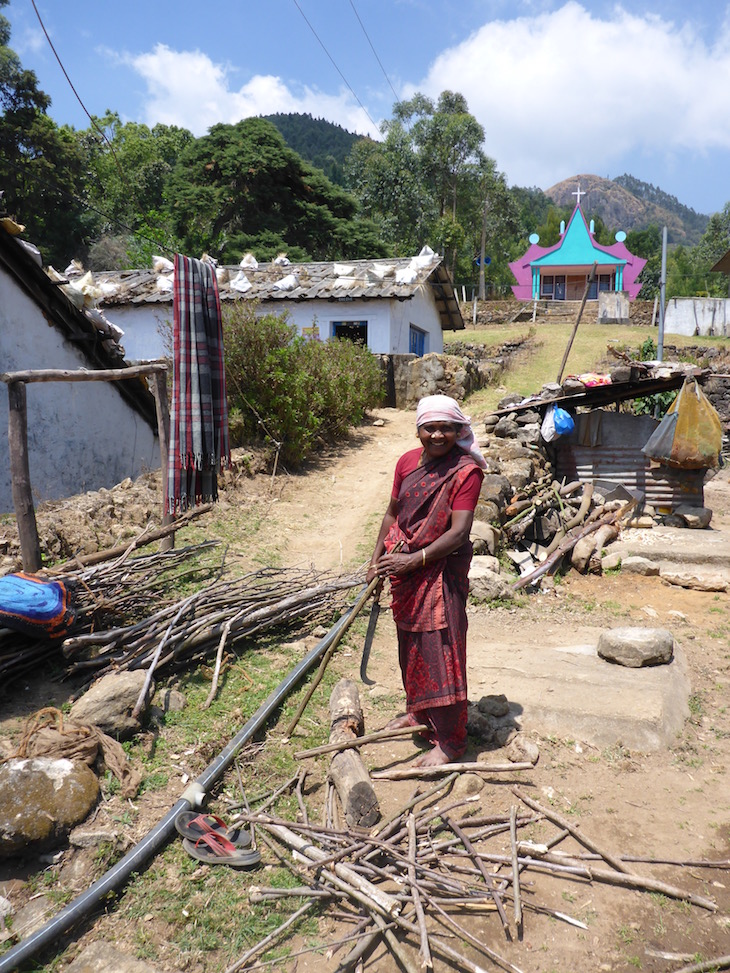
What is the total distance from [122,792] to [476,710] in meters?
1.93

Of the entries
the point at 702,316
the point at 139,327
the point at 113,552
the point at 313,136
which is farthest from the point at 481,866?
the point at 313,136

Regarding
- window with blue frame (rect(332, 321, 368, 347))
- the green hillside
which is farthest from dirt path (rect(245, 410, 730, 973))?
the green hillside

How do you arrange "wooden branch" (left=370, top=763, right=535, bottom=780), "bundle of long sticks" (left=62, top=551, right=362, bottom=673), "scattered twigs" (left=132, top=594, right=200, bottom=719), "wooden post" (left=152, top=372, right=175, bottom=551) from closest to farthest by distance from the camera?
"wooden branch" (left=370, top=763, right=535, bottom=780), "scattered twigs" (left=132, top=594, right=200, bottom=719), "bundle of long sticks" (left=62, top=551, right=362, bottom=673), "wooden post" (left=152, top=372, right=175, bottom=551)

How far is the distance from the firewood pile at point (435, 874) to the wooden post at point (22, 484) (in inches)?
107

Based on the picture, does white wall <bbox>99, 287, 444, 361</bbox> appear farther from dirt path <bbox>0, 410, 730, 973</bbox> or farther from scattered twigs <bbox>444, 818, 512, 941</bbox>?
scattered twigs <bbox>444, 818, 512, 941</bbox>

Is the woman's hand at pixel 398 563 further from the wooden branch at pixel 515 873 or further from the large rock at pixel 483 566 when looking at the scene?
the large rock at pixel 483 566

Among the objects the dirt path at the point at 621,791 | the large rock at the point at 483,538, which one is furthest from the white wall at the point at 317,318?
the dirt path at the point at 621,791

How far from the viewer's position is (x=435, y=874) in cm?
Result: 269

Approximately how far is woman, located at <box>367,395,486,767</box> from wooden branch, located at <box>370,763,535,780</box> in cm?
9

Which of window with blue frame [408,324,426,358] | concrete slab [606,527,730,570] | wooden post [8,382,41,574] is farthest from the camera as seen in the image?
window with blue frame [408,324,426,358]

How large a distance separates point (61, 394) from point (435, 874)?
25.2 feet

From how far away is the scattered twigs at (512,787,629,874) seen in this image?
2828 millimetres

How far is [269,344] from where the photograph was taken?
1007 centimetres

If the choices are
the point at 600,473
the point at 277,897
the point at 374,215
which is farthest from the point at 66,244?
the point at 277,897
